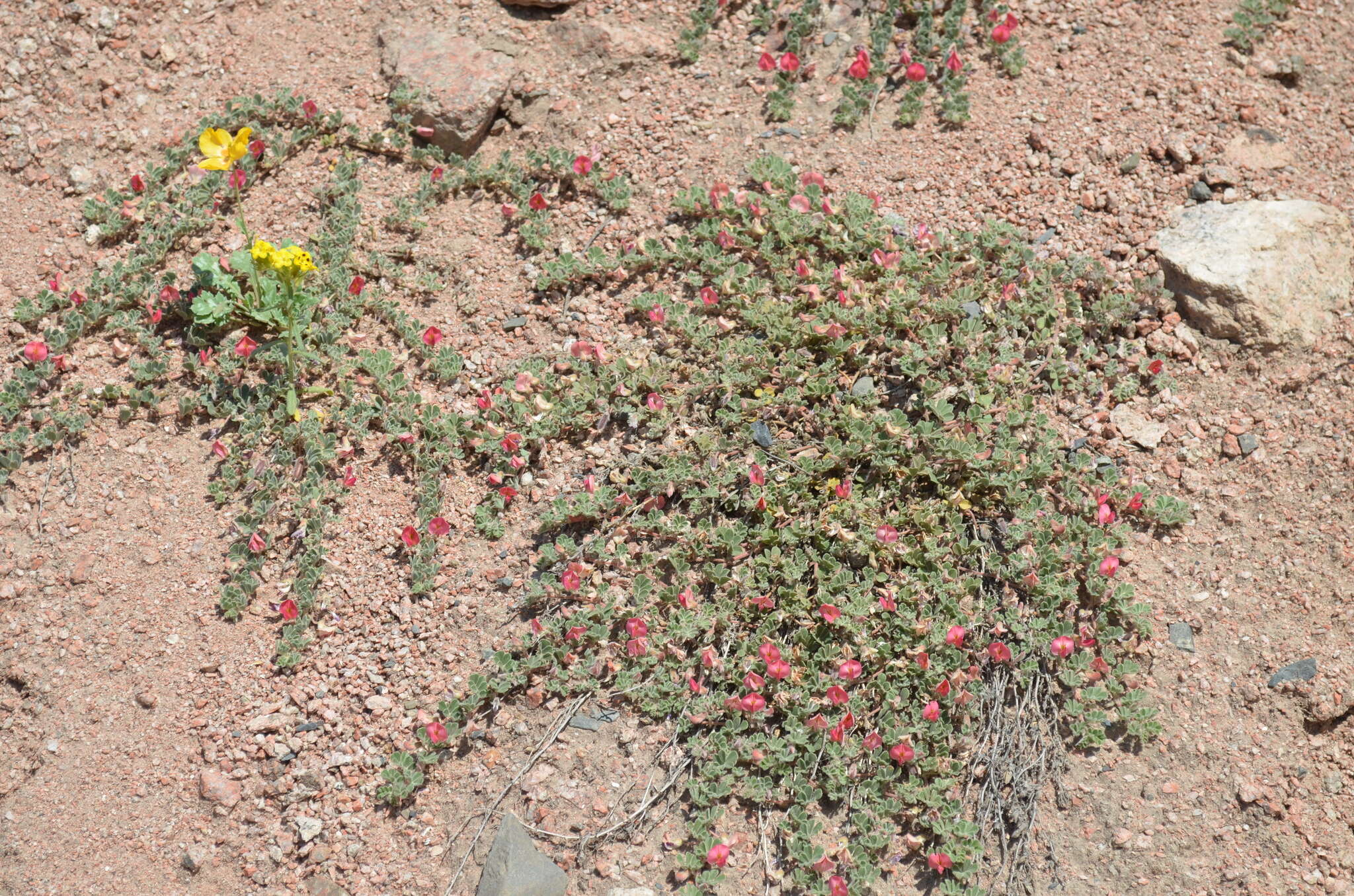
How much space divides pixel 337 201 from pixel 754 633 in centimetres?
297

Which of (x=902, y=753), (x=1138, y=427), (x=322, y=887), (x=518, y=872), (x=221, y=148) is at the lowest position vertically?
(x=322, y=887)

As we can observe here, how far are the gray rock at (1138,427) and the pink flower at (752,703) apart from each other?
1.86m

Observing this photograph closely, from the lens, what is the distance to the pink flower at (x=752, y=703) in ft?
11.9

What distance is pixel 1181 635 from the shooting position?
3.79 m

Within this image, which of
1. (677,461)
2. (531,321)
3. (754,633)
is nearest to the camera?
(754,633)

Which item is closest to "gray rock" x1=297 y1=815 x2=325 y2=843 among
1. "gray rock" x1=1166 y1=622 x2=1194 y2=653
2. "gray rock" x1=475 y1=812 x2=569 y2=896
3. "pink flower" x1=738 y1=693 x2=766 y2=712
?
"gray rock" x1=475 y1=812 x2=569 y2=896

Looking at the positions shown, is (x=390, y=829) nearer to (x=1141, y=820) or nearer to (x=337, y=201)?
(x=1141, y=820)

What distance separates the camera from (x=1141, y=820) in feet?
11.5

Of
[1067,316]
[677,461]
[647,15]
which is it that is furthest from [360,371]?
[1067,316]

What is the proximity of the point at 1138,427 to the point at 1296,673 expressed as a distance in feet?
3.56

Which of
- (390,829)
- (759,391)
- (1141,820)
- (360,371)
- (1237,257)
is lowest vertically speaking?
(390,829)

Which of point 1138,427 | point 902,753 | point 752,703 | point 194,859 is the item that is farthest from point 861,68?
point 194,859

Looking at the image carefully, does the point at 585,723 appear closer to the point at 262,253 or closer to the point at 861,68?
the point at 262,253

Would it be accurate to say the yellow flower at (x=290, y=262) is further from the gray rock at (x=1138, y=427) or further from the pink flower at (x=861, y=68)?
the gray rock at (x=1138, y=427)
